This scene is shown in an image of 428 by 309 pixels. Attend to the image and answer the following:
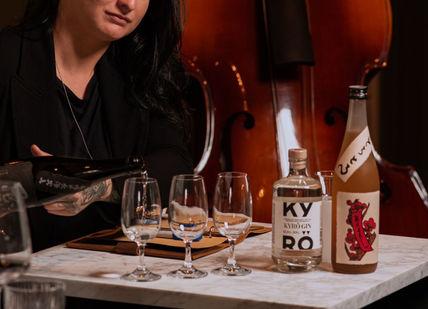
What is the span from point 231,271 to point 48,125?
2.41 ft

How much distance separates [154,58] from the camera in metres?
2.54

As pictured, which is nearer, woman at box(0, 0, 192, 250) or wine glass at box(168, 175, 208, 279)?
wine glass at box(168, 175, 208, 279)

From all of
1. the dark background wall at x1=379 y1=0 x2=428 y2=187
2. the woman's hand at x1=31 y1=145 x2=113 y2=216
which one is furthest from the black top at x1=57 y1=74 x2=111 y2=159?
the dark background wall at x1=379 y1=0 x2=428 y2=187

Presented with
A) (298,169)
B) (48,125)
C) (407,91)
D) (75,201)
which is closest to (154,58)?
(48,125)

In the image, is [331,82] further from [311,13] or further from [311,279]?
[311,279]

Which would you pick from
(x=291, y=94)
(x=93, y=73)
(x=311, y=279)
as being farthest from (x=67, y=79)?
(x=311, y=279)

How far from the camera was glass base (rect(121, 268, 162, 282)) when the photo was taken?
165cm

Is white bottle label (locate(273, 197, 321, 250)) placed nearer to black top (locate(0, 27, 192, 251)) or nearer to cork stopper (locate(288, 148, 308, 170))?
cork stopper (locate(288, 148, 308, 170))

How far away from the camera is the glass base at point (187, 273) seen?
5.49 feet

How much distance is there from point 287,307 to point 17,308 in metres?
0.41

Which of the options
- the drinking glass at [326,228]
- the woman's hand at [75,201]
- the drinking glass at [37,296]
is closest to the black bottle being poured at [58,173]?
the woman's hand at [75,201]

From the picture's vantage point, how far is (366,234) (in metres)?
1.70

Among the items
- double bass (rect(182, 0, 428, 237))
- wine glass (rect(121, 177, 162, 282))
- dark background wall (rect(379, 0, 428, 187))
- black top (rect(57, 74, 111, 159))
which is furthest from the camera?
dark background wall (rect(379, 0, 428, 187))

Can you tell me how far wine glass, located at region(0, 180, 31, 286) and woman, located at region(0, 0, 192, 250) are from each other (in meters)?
0.79
